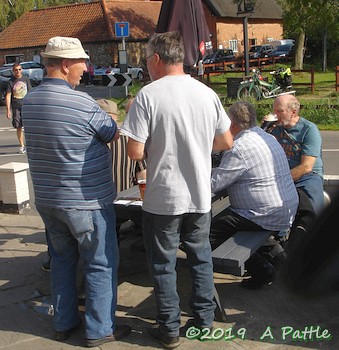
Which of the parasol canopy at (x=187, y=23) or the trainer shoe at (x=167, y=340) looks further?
the parasol canopy at (x=187, y=23)

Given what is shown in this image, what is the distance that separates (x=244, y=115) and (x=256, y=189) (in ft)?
1.93

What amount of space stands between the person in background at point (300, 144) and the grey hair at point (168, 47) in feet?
5.94

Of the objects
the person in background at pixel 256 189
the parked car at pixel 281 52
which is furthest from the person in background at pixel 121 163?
the parked car at pixel 281 52

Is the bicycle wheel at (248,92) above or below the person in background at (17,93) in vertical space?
below

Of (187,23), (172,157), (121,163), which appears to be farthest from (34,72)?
(172,157)

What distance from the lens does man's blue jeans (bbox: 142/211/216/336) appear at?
10.7 ft

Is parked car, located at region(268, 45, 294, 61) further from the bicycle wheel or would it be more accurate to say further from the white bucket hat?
the white bucket hat

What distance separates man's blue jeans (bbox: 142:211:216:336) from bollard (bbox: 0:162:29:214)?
3.50 meters

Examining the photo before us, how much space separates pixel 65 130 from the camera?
3.18m

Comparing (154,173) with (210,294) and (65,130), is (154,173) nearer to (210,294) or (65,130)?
(65,130)

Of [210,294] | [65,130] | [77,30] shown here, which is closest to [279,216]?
[210,294]

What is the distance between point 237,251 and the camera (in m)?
3.64

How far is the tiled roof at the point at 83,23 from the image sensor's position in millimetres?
45500

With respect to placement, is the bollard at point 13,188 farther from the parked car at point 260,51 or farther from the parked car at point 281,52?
the parked car at point 260,51
